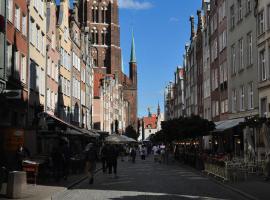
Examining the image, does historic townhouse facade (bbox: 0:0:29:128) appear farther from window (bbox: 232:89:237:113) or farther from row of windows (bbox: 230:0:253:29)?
window (bbox: 232:89:237:113)

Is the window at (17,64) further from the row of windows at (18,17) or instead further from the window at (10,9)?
the window at (10,9)

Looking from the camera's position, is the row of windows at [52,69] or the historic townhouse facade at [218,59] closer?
the row of windows at [52,69]

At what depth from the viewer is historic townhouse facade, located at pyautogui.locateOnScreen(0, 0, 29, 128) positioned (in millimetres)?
27672

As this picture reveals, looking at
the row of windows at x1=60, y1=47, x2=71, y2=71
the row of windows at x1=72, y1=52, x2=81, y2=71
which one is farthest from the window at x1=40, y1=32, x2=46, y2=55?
the row of windows at x1=72, y1=52, x2=81, y2=71

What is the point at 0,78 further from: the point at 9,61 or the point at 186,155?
the point at 186,155

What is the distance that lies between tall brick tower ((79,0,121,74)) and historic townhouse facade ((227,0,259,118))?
69.2 m

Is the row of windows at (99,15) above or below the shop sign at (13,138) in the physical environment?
above

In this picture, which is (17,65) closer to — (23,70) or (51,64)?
(23,70)

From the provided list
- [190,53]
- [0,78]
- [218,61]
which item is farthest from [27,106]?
[190,53]

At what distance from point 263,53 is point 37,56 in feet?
48.1

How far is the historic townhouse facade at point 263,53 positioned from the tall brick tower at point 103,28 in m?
78.2

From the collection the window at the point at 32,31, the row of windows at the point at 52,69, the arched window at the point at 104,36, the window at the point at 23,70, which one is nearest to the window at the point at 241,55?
the row of windows at the point at 52,69

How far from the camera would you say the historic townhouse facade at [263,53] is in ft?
107

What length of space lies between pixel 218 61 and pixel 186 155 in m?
11.3
